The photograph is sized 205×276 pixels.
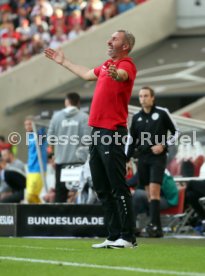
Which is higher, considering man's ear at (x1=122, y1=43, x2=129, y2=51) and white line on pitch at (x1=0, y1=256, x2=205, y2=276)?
man's ear at (x1=122, y1=43, x2=129, y2=51)

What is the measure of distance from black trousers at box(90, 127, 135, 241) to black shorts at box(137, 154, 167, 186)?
2.99 metres

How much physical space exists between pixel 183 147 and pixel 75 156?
1.67 meters

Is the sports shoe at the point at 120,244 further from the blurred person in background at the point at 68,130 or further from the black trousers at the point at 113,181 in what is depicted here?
the blurred person in background at the point at 68,130

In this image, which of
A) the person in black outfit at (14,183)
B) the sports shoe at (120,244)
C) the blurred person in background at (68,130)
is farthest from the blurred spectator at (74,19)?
the sports shoe at (120,244)

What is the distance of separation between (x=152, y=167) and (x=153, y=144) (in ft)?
0.99

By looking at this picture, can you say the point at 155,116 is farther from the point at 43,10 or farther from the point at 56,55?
the point at 43,10

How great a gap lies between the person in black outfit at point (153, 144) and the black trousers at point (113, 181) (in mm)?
2907

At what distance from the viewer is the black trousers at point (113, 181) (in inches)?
420

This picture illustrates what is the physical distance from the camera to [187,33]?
26.8m

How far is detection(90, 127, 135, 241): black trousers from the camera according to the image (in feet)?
35.0

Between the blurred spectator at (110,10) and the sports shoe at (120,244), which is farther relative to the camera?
the blurred spectator at (110,10)

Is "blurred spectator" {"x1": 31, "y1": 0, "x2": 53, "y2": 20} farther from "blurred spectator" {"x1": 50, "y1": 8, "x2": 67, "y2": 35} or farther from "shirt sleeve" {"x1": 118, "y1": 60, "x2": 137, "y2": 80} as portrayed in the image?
"shirt sleeve" {"x1": 118, "y1": 60, "x2": 137, "y2": 80}

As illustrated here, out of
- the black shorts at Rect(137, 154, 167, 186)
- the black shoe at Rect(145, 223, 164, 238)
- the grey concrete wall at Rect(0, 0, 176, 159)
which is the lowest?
the black shoe at Rect(145, 223, 164, 238)

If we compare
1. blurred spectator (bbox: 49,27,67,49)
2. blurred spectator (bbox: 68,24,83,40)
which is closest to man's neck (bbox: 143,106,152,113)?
blurred spectator (bbox: 68,24,83,40)
